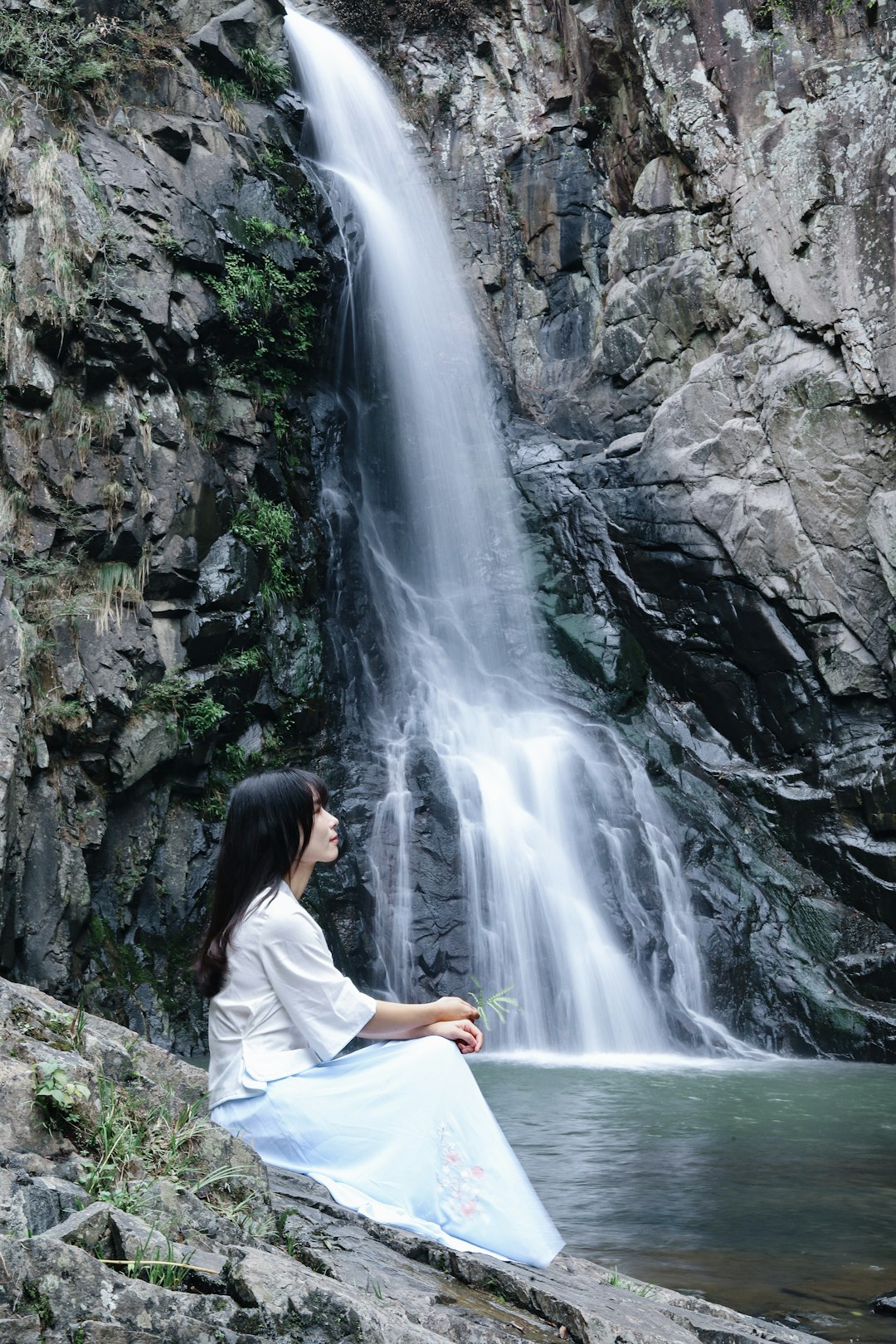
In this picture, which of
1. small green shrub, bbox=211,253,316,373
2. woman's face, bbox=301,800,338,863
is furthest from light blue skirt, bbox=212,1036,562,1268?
small green shrub, bbox=211,253,316,373

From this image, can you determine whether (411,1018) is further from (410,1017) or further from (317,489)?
(317,489)

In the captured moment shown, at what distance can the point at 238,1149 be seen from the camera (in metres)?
2.64

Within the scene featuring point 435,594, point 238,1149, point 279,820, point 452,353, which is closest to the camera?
point 238,1149

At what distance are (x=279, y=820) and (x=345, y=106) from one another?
51.3ft

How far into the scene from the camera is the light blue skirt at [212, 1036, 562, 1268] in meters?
2.76

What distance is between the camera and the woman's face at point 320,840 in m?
3.10

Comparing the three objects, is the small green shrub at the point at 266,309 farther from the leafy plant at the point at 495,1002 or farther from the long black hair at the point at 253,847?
the long black hair at the point at 253,847

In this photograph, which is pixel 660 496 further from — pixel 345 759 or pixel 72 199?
pixel 72 199

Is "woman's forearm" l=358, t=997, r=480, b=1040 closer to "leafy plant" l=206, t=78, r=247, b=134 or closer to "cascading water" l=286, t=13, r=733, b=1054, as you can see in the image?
"cascading water" l=286, t=13, r=733, b=1054

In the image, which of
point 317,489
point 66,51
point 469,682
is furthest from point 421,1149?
point 66,51

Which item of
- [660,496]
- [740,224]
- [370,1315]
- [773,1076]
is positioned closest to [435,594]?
[660,496]

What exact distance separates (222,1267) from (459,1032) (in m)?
1.11

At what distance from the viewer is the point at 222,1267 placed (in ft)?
6.40

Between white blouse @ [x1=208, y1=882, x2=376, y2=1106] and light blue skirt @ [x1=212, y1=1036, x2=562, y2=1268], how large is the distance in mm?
72
